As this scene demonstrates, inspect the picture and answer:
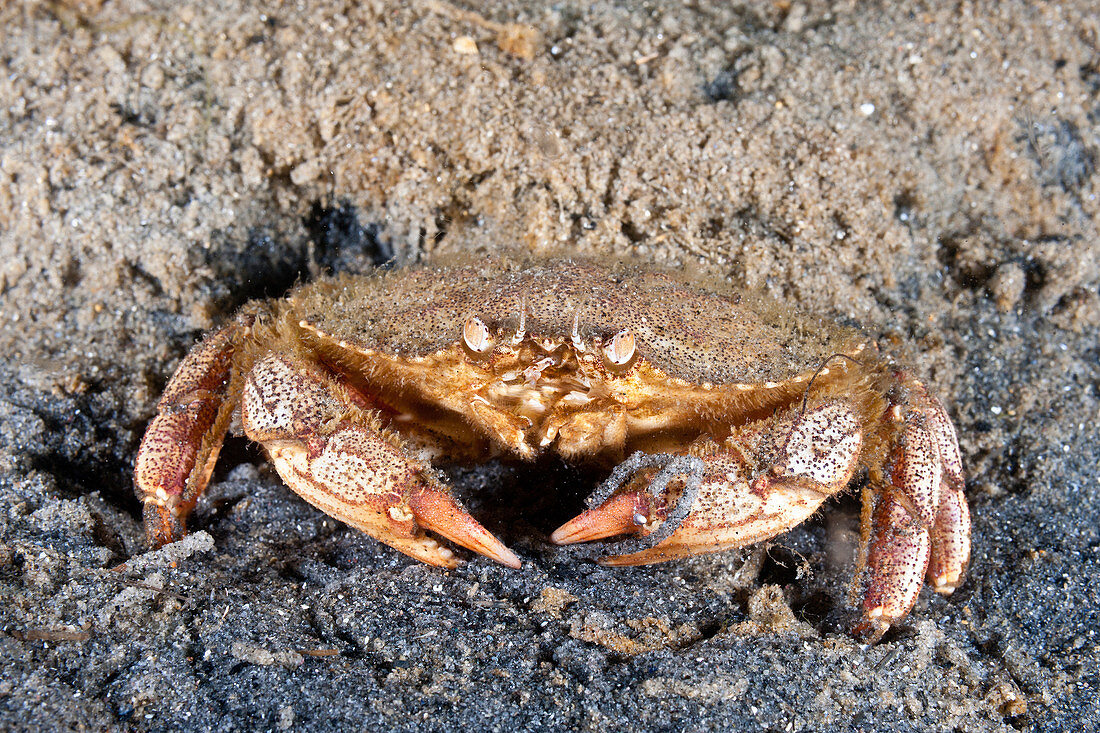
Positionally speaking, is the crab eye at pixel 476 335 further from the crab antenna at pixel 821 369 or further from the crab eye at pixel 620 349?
the crab antenna at pixel 821 369

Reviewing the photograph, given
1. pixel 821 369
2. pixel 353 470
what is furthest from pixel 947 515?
pixel 353 470

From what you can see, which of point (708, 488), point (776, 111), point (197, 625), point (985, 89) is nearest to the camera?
point (197, 625)

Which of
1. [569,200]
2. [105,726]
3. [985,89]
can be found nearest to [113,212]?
[569,200]

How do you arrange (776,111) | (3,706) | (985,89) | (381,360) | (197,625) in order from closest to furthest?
(3,706)
(197,625)
(381,360)
(776,111)
(985,89)

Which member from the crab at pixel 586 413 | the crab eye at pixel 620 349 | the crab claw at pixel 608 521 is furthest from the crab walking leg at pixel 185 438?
the crab eye at pixel 620 349

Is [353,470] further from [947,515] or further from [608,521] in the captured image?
[947,515]

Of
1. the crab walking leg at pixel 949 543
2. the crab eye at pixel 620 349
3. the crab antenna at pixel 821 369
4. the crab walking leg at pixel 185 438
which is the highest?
the crab eye at pixel 620 349

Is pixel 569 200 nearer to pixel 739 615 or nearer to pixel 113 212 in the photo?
pixel 739 615

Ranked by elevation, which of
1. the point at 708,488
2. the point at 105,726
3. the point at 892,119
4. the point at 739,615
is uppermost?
the point at 892,119
